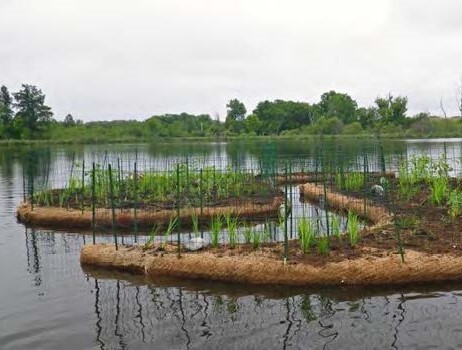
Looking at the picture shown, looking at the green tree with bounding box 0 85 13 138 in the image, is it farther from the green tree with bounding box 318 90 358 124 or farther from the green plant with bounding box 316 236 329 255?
the green plant with bounding box 316 236 329 255

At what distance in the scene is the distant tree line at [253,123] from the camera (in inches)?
2527

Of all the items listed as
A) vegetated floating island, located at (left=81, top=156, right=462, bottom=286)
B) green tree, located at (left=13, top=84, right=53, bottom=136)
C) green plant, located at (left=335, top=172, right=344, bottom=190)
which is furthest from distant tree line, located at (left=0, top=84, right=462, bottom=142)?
vegetated floating island, located at (left=81, top=156, right=462, bottom=286)

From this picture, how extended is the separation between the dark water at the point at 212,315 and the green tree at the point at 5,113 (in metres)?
68.4

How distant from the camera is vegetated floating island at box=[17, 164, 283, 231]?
12930mm

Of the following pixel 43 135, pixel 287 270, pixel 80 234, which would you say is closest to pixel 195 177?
pixel 80 234

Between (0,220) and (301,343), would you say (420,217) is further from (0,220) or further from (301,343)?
(0,220)

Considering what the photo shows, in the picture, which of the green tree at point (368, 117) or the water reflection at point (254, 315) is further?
the green tree at point (368, 117)

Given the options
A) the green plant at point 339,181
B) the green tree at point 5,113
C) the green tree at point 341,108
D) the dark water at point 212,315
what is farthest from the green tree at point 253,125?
the dark water at point 212,315

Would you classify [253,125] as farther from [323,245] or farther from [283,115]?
[323,245]

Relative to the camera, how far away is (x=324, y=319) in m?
6.65

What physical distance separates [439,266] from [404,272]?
533 millimetres

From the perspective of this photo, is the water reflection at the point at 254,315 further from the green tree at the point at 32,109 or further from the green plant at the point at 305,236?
the green tree at the point at 32,109

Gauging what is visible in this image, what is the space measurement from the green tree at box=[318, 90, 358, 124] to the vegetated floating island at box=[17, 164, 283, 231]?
206ft

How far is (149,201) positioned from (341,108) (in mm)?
68713
